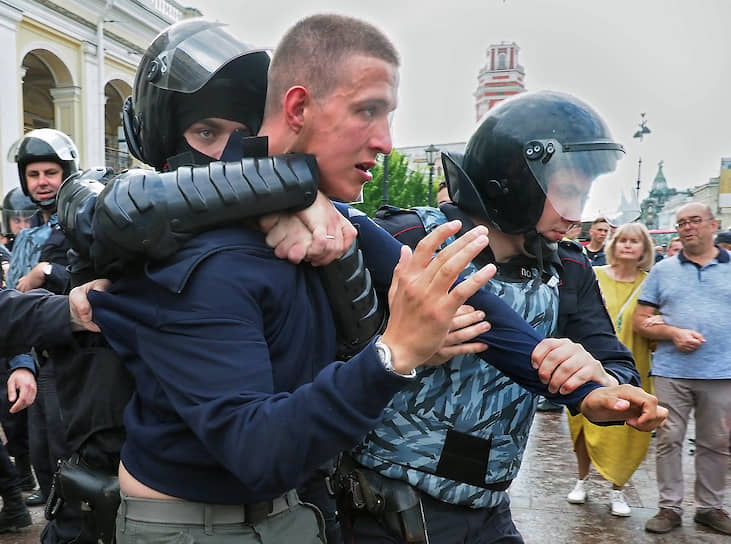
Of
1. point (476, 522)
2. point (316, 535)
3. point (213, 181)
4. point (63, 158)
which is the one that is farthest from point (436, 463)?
point (63, 158)

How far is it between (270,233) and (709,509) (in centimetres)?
420

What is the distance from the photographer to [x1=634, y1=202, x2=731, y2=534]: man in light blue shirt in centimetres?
425

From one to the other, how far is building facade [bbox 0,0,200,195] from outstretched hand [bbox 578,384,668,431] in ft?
43.6

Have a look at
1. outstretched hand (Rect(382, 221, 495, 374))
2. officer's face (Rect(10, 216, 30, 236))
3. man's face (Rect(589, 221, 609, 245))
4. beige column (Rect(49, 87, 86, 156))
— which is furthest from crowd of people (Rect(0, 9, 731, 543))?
beige column (Rect(49, 87, 86, 156))

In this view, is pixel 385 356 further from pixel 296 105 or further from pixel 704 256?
pixel 704 256

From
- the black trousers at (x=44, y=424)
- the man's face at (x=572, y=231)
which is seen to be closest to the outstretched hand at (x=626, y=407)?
the man's face at (x=572, y=231)

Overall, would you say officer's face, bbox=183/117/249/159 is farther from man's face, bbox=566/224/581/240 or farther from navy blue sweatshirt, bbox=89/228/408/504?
man's face, bbox=566/224/581/240

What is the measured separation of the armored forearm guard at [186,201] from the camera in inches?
42.8

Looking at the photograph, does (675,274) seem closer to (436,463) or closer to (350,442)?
(436,463)

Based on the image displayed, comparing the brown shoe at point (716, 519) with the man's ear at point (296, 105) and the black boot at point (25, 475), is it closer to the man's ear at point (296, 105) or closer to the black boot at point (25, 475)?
the man's ear at point (296, 105)

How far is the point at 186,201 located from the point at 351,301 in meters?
0.39

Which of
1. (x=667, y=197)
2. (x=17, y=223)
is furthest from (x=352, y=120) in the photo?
(x=667, y=197)

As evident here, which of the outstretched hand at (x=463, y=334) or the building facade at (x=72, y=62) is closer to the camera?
the outstretched hand at (x=463, y=334)

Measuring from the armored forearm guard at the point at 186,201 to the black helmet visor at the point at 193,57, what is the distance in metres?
0.48
